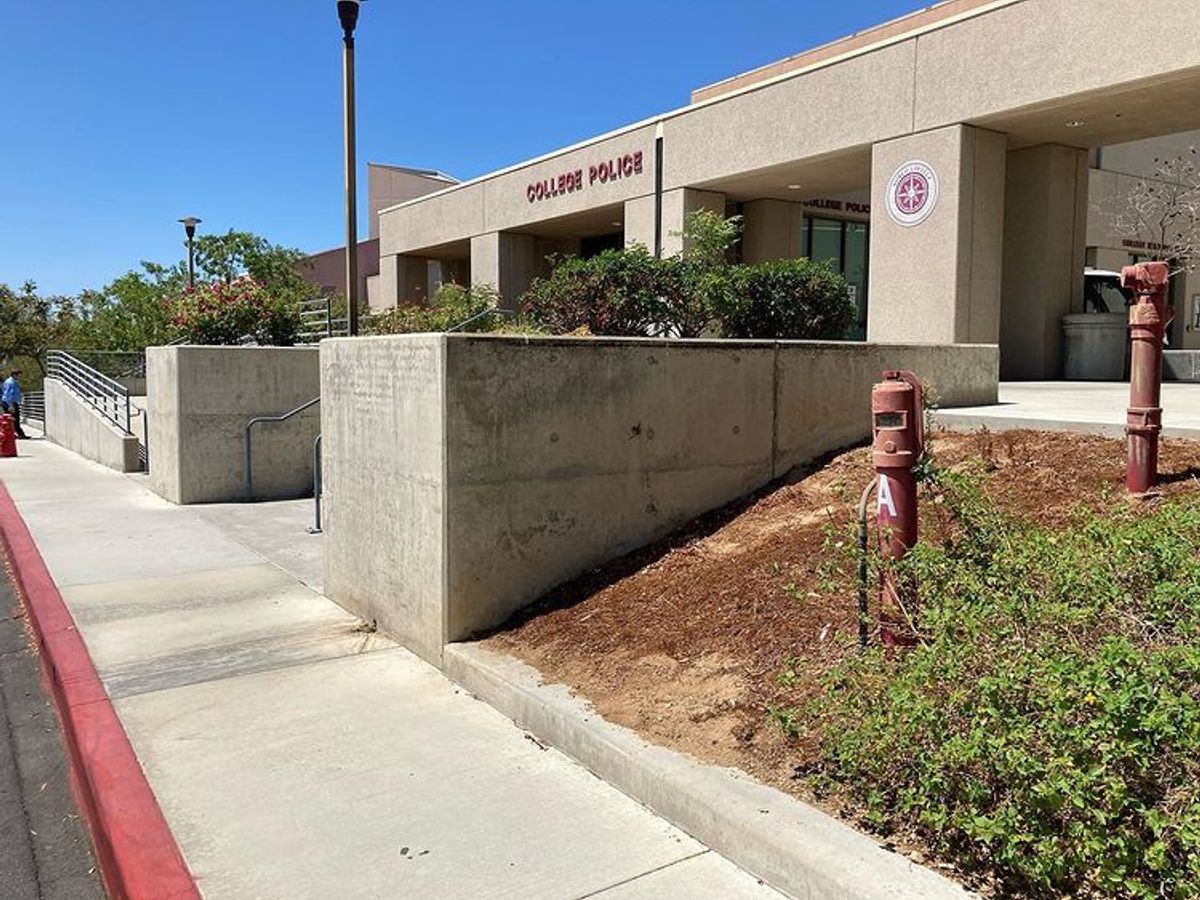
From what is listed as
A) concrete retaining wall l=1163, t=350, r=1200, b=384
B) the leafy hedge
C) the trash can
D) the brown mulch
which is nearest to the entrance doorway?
the trash can

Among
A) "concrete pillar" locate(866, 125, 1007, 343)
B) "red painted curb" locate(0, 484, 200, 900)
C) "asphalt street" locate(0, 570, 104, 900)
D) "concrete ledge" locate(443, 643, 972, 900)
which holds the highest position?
"concrete pillar" locate(866, 125, 1007, 343)

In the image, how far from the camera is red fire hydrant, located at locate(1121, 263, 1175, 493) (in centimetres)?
523

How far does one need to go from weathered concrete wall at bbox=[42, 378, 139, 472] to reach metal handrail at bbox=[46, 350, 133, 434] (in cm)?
12

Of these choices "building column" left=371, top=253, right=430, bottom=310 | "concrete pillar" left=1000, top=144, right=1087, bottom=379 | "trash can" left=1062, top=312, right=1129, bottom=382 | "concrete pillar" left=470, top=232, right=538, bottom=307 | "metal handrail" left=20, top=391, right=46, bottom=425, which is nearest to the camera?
"trash can" left=1062, top=312, right=1129, bottom=382

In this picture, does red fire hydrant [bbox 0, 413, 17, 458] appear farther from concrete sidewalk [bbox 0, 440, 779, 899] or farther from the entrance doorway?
the entrance doorway

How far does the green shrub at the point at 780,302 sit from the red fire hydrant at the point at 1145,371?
23.6 feet

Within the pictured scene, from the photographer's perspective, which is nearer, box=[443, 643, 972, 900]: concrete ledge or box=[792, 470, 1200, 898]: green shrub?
box=[792, 470, 1200, 898]: green shrub

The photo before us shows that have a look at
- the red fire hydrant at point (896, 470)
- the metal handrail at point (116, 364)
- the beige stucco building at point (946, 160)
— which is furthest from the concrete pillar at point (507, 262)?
the red fire hydrant at point (896, 470)

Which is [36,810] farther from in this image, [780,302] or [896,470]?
[780,302]

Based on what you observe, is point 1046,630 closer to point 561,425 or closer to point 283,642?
point 561,425

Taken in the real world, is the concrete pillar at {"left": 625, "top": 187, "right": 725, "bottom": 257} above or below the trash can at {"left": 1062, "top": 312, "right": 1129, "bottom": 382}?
above

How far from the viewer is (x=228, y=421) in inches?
485

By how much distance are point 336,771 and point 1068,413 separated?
7.28 meters

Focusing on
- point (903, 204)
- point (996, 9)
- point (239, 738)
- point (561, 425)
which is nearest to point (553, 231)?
point (903, 204)
